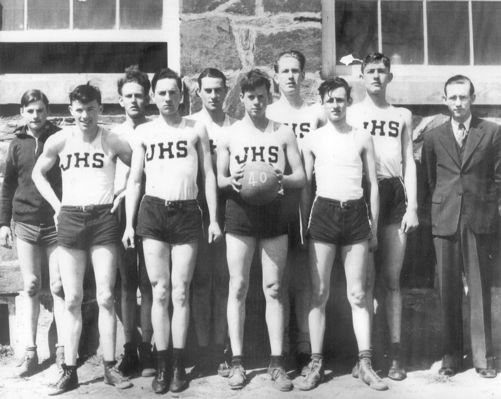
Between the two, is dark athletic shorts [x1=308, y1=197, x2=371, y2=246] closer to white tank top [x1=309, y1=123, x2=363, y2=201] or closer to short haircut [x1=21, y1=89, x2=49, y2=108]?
white tank top [x1=309, y1=123, x2=363, y2=201]

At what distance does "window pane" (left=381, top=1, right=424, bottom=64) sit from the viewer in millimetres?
5633

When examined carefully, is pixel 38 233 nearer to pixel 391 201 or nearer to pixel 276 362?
pixel 276 362

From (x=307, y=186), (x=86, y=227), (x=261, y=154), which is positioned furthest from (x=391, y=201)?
(x=86, y=227)

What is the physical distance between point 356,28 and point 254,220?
2.19 metres

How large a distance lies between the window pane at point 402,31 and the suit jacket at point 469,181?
1.12 m

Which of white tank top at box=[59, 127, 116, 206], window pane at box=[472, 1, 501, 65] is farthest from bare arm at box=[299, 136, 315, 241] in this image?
window pane at box=[472, 1, 501, 65]

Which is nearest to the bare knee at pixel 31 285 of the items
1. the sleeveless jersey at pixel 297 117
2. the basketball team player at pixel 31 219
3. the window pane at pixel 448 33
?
the basketball team player at pixel 31 219

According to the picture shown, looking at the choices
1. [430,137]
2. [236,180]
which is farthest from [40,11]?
[430,137]

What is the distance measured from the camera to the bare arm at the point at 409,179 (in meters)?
4.52

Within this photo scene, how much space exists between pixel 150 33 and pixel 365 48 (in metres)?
1.82

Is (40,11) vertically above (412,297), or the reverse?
(40,11)

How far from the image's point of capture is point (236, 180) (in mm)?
4277

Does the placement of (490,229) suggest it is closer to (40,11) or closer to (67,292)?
(67,292)

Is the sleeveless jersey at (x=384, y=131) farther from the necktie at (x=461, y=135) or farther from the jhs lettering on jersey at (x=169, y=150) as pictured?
the jhs lettering on jersey at (x=169, y=150)
